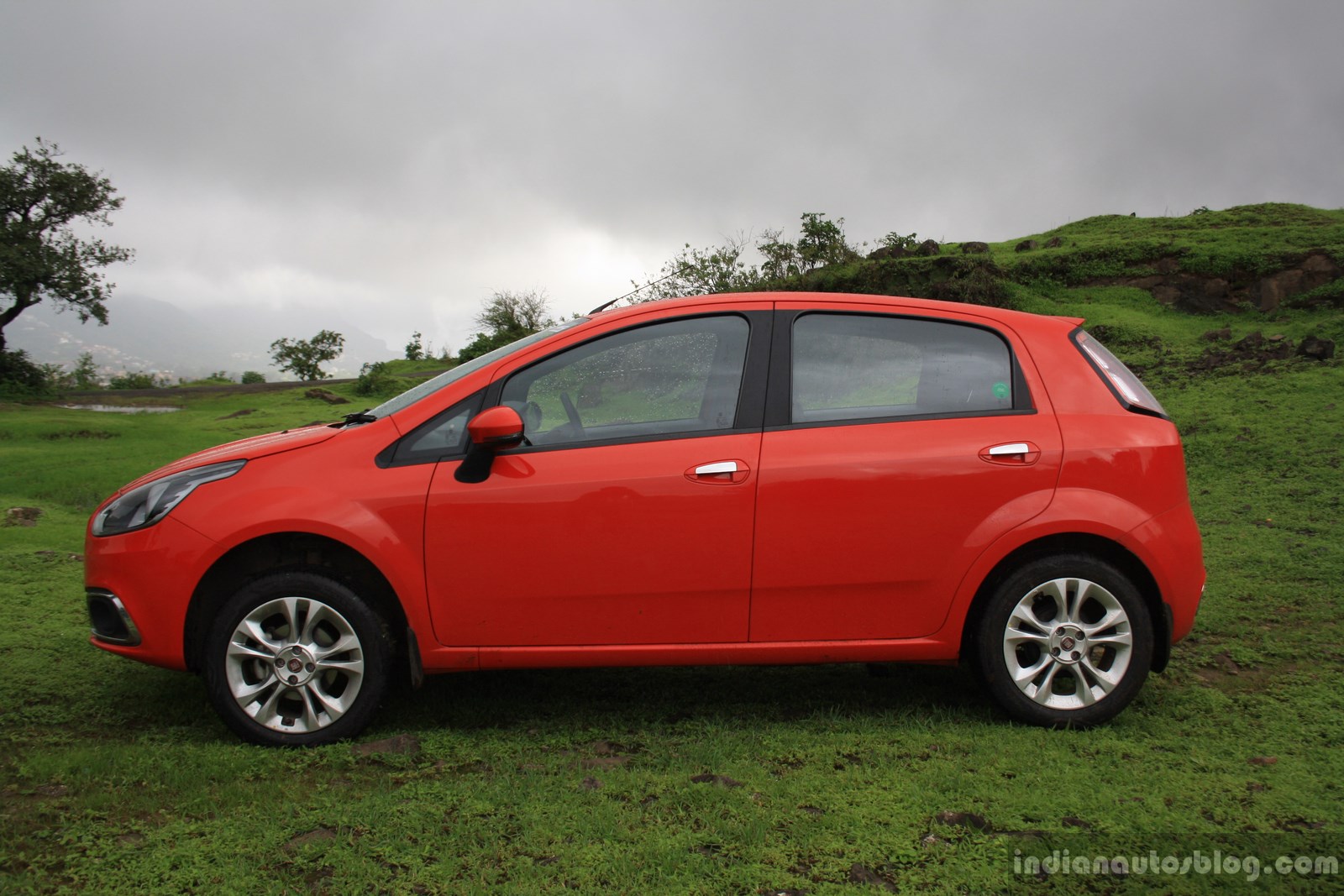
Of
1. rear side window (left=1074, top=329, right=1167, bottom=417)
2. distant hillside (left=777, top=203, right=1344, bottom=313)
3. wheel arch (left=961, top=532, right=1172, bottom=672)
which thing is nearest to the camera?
wheel arch (left=961, top=532, right=1172, bottom=672)

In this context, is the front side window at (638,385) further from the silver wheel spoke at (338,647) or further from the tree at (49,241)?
the tree at (49,241)

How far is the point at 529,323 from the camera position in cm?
2644

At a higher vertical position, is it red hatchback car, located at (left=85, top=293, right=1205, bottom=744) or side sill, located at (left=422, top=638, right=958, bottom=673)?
red hatchback car, located at (left=85, top=293, right=1205, bottom=744)

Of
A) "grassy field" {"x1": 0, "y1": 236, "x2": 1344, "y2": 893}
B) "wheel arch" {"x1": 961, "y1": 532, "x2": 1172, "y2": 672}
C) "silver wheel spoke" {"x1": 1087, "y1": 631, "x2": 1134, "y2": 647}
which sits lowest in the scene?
"grassy field" {"x1": 0, "y1": 236, "x2": 1344, "y2": 893}

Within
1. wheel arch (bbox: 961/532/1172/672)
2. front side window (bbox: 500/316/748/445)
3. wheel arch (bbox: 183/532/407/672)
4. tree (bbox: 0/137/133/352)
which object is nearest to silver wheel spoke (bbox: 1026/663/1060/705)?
wheel arch (bbox: 961/532/1172/672)

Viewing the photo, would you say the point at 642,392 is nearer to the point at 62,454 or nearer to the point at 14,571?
the point at 14,571

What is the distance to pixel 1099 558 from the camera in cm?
371

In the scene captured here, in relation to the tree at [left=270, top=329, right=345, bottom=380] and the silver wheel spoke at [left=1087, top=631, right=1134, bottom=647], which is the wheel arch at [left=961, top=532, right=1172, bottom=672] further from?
the tree at [left=270, top=329, right=345, bottom=380]

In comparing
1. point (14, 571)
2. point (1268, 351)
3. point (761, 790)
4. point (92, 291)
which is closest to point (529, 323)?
point (92, 291)

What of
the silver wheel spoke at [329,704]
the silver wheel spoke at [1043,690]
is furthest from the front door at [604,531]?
the silver wheel spoke at [1043,690]

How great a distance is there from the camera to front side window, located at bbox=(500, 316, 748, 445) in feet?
12.1

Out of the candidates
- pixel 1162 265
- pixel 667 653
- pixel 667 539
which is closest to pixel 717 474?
pixel 667 539

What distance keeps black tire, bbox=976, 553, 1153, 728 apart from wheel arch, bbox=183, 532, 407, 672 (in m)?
2.27

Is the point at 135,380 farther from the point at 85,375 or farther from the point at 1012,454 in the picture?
the point at 1012,454
